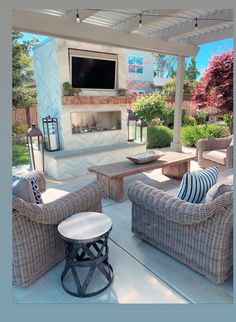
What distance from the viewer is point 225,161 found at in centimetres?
452

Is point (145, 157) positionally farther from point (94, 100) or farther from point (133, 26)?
point (133, 26)

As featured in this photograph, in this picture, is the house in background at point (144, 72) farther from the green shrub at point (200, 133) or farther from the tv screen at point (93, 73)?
the tv screen at point (93, 73)

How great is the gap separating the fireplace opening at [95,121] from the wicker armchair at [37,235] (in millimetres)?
3376

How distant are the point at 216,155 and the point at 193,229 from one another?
9.52ft

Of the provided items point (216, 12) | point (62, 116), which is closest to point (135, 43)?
point (216, 12)

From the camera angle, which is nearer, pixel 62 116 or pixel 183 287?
pixel 183 287

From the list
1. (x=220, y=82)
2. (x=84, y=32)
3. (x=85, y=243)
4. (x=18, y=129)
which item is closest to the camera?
(x=85, y=243)

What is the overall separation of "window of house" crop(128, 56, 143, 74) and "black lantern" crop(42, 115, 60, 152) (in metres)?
9.57

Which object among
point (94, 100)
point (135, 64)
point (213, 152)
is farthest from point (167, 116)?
point (135, 64)

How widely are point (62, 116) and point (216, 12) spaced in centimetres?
325

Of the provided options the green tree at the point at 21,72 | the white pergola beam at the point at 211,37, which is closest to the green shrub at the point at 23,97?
the green tree at the point at 21,72

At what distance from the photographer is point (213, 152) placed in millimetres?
4836

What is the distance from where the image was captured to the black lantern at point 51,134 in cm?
519

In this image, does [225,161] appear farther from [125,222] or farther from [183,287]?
[183,287]
